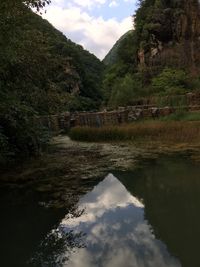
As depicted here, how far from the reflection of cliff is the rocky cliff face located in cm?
3669

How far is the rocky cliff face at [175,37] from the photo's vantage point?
5231 centimetres

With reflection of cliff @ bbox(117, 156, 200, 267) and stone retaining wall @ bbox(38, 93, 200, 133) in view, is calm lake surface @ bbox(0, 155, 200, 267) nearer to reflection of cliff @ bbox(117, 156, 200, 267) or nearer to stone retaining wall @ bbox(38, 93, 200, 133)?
reflection of cliff @ bbox(117, 156, 200, 267)

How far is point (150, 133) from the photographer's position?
992 inches

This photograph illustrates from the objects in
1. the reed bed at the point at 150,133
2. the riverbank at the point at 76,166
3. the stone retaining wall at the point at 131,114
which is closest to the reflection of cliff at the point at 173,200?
the riverbank at the point at 76,166

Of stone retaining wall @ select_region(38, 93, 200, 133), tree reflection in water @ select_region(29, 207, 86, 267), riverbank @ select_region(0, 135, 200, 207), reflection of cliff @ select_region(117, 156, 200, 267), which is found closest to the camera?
tree reflection in water @ select_region(29, 207, 86, 267)

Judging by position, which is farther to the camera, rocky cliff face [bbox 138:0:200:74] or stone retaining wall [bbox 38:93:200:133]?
rocky cliff face [bbox 138:0:200:74]

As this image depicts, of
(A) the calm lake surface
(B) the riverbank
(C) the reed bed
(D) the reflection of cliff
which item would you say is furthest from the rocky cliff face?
(A) the calm lake surface

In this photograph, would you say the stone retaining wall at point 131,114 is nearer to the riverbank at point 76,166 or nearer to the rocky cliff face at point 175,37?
the riverbank at point 76,166

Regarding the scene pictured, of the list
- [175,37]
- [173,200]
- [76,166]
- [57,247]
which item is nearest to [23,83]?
[76,166]

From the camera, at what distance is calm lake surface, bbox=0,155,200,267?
7.11 metres

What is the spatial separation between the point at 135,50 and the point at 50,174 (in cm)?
5169

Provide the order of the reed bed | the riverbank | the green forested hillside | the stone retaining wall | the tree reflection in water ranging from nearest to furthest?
1. the tree reflection in water
2. the riverbank
3. the green forested hillside
4. the reed bed
5. the stone retaining wall

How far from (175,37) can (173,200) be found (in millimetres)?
46745

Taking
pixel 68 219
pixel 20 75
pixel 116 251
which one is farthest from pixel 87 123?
pixel 116 251
